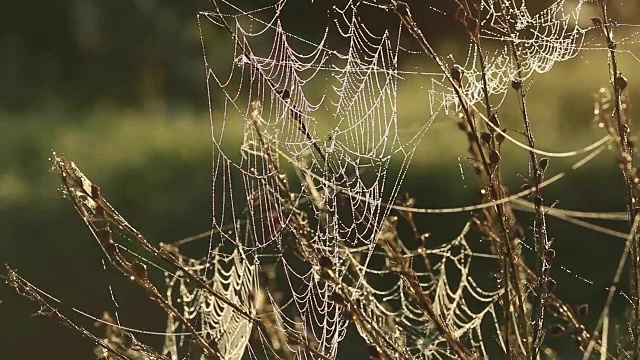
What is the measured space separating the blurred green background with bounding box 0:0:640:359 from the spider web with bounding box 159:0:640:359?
0.14 meters

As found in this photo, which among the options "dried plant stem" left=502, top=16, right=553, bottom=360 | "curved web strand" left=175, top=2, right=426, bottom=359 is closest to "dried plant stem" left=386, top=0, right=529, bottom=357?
"dried plant stem" left=502, top=16, right=553, bottom=360

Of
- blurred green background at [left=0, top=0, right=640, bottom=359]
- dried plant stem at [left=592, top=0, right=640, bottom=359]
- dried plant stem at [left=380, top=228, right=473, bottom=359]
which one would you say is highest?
dried plant stem at [left=592, top=0, right=640, bottom=359]

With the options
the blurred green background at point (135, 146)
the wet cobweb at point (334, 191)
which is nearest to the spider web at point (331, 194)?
the wet cobweb at point (334, 191)

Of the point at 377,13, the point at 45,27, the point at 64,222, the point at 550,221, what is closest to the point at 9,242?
the point at 64,222

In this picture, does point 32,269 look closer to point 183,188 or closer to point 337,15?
point 183,188

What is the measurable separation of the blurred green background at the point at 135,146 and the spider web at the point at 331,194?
0.46 ft

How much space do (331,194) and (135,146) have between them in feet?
10.5

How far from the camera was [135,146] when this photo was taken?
15.7 feet

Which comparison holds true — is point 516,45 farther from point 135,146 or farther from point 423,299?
point 135,146

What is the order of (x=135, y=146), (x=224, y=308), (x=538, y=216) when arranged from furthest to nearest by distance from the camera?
(x=135, y=146)
(x=224, y=308)
(x=538, y=216)

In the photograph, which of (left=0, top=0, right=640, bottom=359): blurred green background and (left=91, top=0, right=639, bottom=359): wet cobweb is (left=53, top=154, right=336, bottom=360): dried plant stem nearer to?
(left=91, top=0, right=639, bottom=359): wet cobweb

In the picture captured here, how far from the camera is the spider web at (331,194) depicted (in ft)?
3.51

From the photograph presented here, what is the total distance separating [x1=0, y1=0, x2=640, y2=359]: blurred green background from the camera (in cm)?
349

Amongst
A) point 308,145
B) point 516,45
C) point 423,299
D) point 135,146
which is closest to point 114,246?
point 423,299
